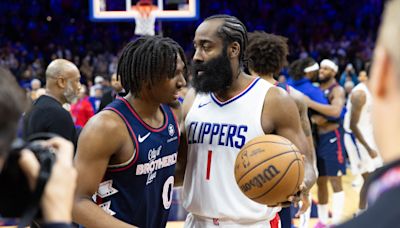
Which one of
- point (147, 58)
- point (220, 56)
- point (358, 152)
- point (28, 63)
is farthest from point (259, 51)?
point (28, 63)

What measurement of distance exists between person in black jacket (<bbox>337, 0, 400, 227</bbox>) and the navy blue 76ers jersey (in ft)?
6.42

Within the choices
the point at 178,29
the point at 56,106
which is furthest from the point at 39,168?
the point at 178,29

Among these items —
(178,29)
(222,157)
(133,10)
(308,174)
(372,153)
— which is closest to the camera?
(222,157)

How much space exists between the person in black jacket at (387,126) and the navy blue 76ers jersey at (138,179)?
1.96 m

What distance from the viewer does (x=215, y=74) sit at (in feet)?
10.8

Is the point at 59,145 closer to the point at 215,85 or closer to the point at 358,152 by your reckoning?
the point at 215,85

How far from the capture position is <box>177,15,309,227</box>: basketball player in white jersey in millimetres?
3250

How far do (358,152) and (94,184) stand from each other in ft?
18.8

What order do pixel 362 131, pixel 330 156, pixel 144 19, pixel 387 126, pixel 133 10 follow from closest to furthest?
pixel 387 126
pixel 330 156
pixel 362 131
pixel 144 19
pixel 133 10

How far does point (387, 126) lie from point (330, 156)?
6.25 m

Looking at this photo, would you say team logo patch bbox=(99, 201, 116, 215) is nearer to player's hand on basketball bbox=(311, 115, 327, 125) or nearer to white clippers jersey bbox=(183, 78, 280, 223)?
white clippers jersey bbox=(183, 78, 280, 223)

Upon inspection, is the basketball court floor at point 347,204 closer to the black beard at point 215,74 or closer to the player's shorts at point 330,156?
the player's shorts at point 330,156

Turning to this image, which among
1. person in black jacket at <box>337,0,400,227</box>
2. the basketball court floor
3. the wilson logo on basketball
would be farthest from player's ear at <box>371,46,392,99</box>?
the basketball court floor

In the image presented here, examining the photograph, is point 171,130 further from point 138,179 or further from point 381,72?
point 381,72
